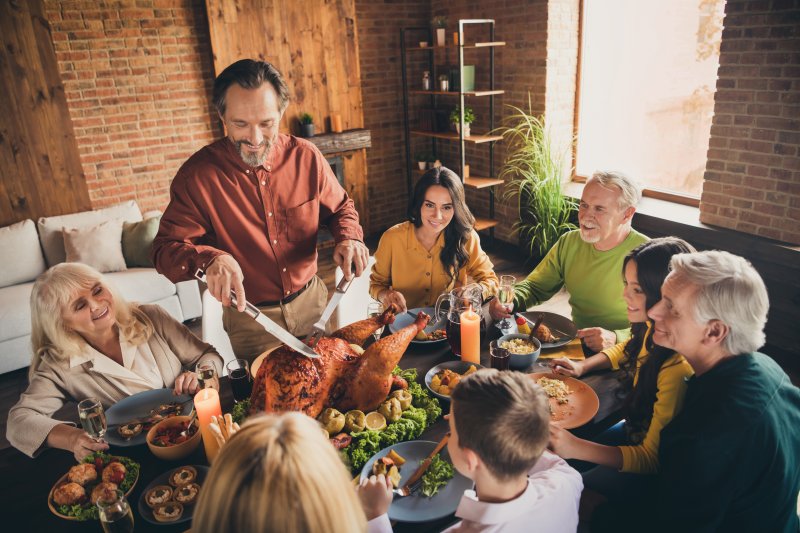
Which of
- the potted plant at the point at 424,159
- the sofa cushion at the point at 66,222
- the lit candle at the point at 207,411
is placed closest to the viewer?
the lit candle at the point at 207,411

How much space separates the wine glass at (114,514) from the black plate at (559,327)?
4.33 feet

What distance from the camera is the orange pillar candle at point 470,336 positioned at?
1780mm

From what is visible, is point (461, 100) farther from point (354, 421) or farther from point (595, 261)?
point (354, 421)

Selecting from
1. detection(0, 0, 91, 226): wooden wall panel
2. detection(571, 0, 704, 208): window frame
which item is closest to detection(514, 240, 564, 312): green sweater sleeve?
detection(571, 0, 704, 208): window frame

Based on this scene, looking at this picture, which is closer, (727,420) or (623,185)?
(727,420)

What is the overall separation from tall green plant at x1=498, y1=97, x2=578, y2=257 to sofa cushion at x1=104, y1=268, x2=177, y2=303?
2.94 metres

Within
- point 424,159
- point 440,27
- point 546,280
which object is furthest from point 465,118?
point 546,280

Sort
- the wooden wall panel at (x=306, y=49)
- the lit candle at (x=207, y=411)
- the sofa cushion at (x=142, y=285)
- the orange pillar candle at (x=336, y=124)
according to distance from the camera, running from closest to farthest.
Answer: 1. the lit candle at (x=207, y=411)
2. the sofa cushion at (x=142, y=285)
3. the wooden wall panel at (x=306, y=49)
4. the orange pillar candle at (x=336, y=124)

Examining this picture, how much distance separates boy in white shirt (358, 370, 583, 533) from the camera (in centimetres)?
112

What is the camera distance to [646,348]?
1644mm

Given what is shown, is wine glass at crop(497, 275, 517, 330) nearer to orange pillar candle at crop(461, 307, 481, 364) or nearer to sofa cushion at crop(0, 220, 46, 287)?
orange pillar candle at crop(461, 307, 481, 364)

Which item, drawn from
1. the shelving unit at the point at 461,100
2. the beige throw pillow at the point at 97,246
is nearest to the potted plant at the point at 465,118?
the shelving unit at the point at 461,100

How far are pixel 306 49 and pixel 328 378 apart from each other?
4375 millimetres

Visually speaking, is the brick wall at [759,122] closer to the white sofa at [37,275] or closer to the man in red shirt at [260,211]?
the man in red shirt at [260,211]
